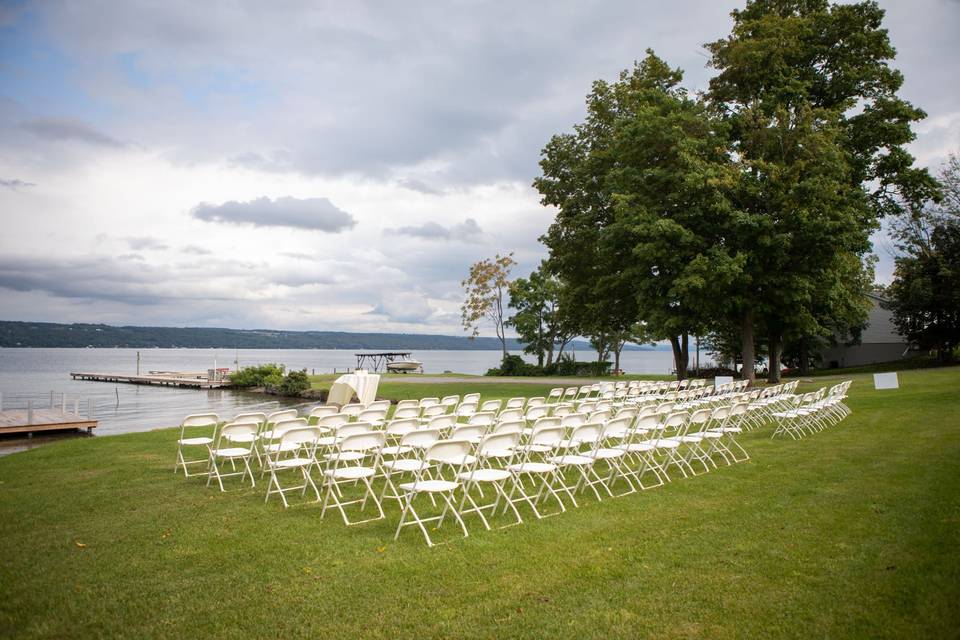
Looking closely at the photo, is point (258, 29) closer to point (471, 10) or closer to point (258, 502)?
point (471, 10)

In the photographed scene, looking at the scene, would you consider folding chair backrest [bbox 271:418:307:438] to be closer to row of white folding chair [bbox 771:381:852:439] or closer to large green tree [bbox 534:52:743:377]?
row of white folding chair [bbox 771:381:852:439]

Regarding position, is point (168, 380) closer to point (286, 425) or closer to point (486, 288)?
point (486, 288)

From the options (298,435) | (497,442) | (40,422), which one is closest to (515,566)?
(497,442)

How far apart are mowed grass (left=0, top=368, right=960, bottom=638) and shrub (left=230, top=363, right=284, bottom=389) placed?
28371mm

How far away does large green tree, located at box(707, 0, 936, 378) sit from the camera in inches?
704

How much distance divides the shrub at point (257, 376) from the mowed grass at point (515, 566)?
2837 centimetres

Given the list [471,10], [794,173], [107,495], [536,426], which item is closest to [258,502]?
[107,495]

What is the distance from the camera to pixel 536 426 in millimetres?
5727

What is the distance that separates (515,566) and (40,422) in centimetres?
1799

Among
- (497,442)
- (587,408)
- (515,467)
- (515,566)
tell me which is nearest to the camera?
(515,566)

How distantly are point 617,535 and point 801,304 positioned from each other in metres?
17.1

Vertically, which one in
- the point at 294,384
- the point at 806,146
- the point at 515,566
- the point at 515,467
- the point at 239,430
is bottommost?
the point at 294,384

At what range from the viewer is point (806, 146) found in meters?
18.3

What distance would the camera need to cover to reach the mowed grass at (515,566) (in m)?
3.33
